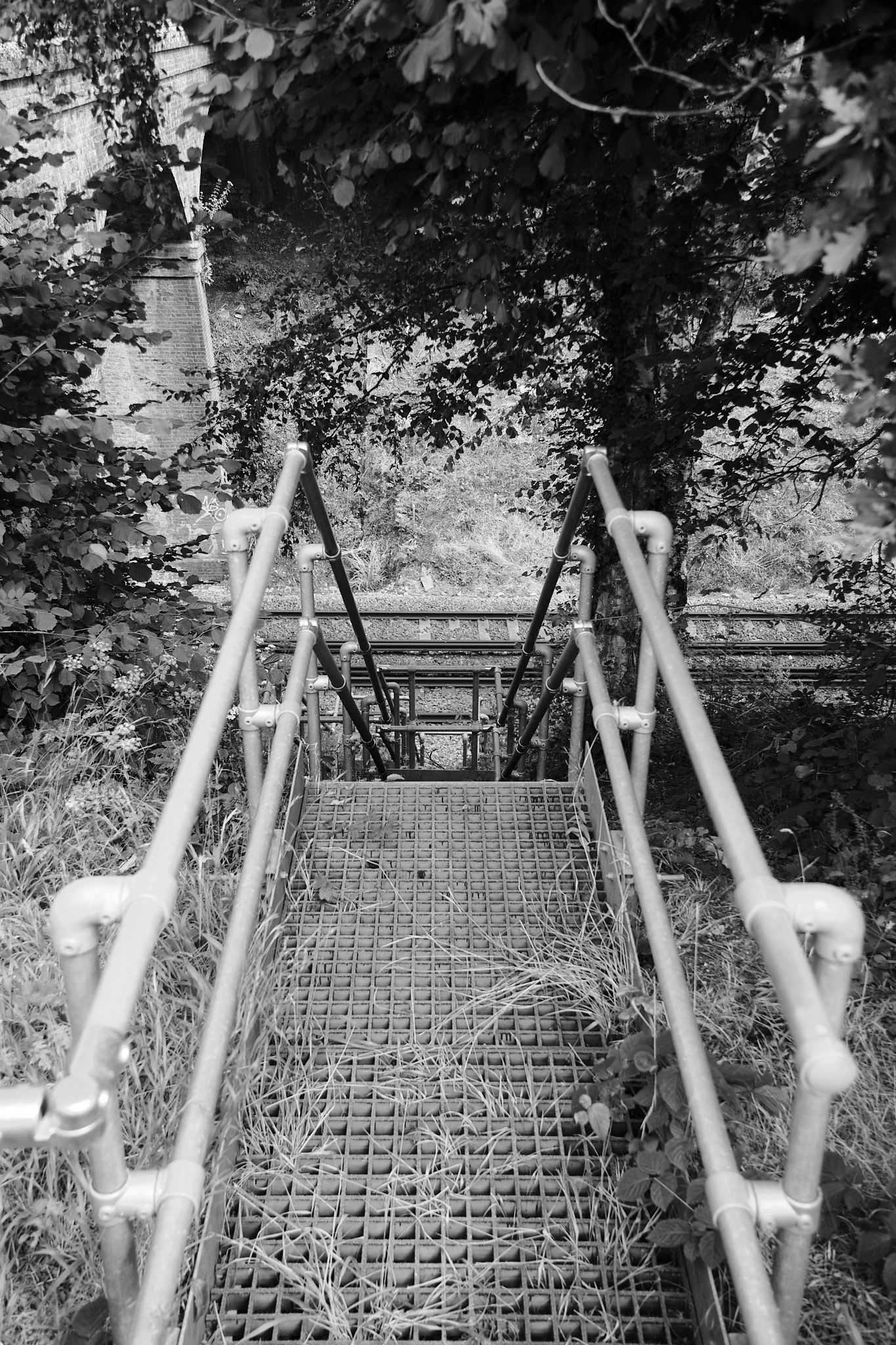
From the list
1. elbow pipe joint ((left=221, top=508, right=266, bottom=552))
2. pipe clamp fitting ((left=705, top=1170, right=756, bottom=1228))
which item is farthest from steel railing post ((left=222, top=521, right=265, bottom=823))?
pipe clamp fitting ((left=705, top=1170, right=756, bottom=1228))

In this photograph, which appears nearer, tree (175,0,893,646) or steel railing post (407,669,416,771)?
tree (175,0,893,646)

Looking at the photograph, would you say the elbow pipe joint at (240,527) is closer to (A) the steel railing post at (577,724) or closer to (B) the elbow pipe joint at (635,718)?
(B) the elbow pipe joint at (635,718)

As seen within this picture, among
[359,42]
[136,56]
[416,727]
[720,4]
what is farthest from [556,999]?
[136,56]

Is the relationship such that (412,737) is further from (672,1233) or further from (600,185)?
(672,1233)

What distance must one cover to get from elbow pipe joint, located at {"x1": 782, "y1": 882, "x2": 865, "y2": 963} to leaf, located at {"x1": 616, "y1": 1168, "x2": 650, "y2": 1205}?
894 mm

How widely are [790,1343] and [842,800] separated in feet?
10.2

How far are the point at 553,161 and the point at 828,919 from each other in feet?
6.04

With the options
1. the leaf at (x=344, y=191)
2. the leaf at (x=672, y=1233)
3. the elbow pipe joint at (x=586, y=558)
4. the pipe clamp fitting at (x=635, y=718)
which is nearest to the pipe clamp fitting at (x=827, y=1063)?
the leaf at (x=672, y=1233)

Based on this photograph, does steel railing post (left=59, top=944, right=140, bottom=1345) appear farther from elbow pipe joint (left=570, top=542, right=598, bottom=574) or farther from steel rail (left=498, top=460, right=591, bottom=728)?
elbow pipe joint (left=570, top=542, right=598, bottom=574)

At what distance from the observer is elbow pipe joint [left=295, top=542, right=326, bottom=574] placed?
2.84 m

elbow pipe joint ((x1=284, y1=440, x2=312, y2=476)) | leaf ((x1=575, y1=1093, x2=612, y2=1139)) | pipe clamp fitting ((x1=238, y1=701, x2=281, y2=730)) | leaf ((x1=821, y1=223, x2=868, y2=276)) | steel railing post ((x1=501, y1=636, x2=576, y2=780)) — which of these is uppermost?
elbow pipe joint ((x1=284, y1=440, x2=312, y2=476))

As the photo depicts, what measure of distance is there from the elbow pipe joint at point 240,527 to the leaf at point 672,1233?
152cm

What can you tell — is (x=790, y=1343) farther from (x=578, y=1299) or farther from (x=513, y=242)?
(x=513, y=242)

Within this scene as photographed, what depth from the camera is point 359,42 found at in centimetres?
205
